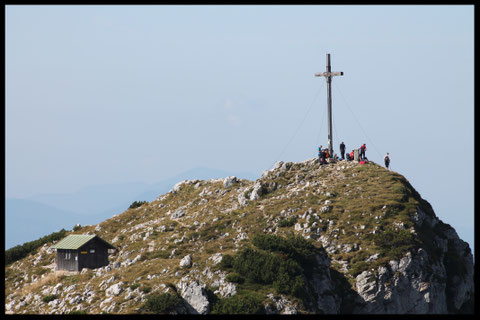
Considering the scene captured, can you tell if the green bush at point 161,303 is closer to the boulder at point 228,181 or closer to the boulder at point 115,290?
the boulder at point 115,290

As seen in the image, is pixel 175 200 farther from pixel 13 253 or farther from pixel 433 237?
pixel 433 237

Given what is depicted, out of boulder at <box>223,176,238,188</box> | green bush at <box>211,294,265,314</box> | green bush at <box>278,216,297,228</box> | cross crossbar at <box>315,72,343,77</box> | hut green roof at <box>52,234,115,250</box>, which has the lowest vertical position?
green bush at <box>211,294,265,314</box>

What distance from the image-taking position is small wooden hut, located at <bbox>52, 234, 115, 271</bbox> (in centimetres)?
7050

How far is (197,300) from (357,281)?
15.4 metres

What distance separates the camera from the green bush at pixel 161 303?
54312mm

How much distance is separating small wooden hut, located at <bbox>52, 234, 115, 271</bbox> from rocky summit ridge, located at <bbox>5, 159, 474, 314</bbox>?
1297mm

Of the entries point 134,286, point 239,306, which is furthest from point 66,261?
point 239,306

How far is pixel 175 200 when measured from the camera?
297 feet

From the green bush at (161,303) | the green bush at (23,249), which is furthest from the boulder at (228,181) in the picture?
the green bush at (161,303)

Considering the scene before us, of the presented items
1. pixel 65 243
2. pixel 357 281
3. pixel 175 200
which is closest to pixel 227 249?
pixel 357 281

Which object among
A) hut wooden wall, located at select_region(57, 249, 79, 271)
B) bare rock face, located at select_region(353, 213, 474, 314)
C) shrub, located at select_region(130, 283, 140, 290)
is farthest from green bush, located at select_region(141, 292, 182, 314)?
hut wooden wall, located at select_region(57, 249, 79, 271)

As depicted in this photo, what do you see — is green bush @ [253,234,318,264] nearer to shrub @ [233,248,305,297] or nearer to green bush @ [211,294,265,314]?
shrub @ [233,248,305,297]

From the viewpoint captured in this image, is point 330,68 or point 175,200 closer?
point 330,68

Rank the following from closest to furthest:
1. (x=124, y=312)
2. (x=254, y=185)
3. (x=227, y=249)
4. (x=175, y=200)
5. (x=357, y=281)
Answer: (x=124, y=312) → (x=357, y=281) → (x=227, y=249) → (x=254, y=185) → (x=175, y=200)
